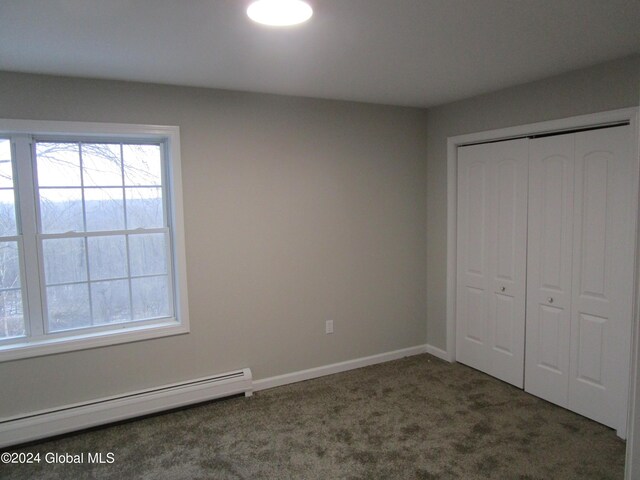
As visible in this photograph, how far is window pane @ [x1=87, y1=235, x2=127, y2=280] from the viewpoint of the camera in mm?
3090

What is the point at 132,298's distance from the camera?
3.23 metres

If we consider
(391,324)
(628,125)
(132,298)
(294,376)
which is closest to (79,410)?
(132,298)

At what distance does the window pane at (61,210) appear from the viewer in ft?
9.67

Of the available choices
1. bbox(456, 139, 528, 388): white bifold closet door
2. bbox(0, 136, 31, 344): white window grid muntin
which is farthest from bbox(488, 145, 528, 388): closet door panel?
bbox(0, 136, 31, 344): white window grid muntin

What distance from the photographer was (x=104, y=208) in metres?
3.12

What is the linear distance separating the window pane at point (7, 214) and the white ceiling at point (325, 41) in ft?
2.65

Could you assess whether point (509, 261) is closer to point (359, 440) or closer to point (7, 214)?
point (359, 440)

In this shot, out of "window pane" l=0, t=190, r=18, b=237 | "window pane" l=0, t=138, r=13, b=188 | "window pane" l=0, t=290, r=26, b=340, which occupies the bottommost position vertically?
"window pane" l=0, t=290, r=26, b=340

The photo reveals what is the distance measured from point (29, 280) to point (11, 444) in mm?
1037

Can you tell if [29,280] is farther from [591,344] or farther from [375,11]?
[591,344]

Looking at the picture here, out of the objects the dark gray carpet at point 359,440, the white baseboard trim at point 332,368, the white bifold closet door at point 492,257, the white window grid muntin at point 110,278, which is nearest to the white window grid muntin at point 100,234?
the white window grid muntin at point 110,278

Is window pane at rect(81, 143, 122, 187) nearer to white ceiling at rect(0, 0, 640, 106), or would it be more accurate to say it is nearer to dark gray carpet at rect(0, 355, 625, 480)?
white ceiling at rect(0, 0, 640, 106)

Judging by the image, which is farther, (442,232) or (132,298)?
(442,232)

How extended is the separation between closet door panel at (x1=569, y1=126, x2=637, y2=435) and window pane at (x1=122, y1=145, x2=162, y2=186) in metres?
3.05
